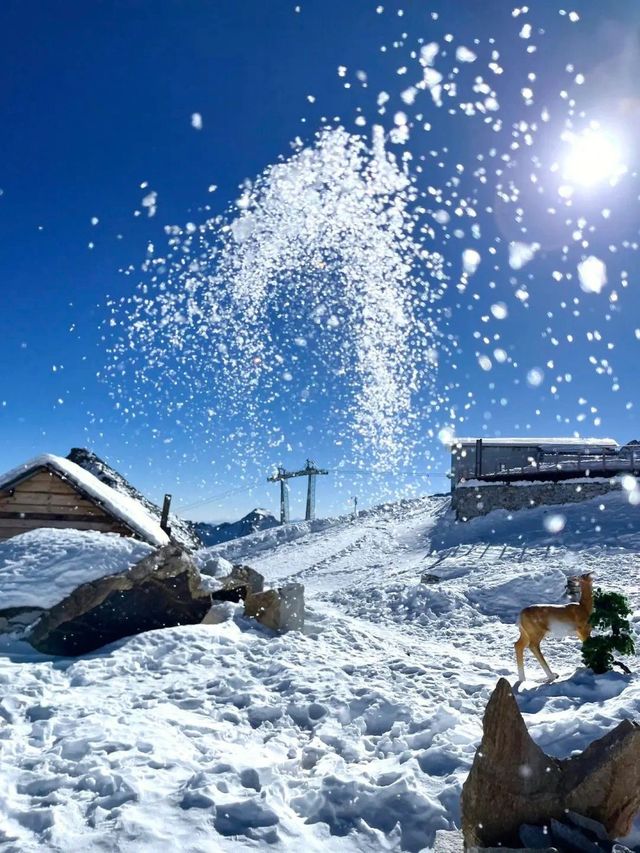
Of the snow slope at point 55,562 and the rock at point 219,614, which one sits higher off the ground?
the snow slope at point 55,562

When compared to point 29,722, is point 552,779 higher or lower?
higher

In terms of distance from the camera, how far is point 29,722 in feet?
20.6

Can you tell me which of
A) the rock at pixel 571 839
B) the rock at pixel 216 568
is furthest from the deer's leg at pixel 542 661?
the rock at pixel 216 568

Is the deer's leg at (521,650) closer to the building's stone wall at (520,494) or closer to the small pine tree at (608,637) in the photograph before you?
the small pine tree at (608,637)

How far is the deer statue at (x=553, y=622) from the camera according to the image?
26.5 feet

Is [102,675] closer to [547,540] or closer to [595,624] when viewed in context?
[595,624]

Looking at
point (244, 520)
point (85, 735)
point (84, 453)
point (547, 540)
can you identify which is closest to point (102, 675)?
point (85, 735)

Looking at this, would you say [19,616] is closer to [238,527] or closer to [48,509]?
[48,509]

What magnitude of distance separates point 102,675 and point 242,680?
77.0 inches

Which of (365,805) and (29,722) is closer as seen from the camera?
(365,805)

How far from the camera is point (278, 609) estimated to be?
37.4 feet

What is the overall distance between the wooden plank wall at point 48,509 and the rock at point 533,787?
13403 mm

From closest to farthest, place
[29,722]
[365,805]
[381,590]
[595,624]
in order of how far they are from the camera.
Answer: [365,805], [29,722], [595,624], [381,590]

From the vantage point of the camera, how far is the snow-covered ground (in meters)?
4.42
